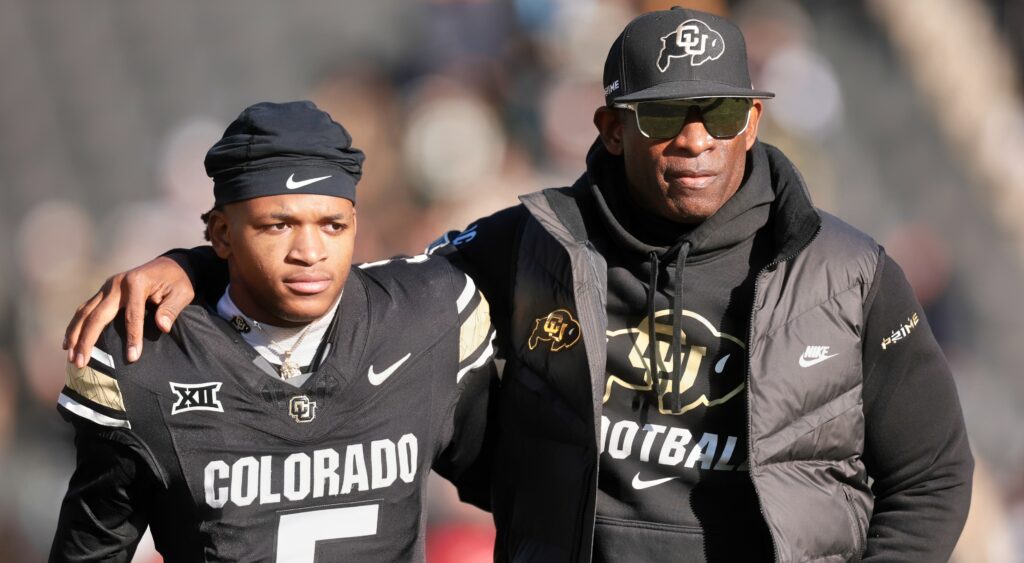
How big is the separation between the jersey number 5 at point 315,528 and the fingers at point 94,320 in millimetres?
465

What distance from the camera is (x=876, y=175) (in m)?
5.93

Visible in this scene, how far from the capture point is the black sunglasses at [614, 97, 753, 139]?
2.30 m

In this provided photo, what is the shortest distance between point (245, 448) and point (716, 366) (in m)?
0.90

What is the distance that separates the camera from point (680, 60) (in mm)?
2309

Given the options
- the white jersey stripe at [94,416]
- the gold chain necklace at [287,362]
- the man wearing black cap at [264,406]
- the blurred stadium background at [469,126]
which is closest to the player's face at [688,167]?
the man wearing black cap at [264,406]

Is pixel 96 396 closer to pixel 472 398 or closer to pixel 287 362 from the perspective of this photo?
pixel 287 362

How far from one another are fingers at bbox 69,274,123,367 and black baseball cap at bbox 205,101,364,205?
0.86ft

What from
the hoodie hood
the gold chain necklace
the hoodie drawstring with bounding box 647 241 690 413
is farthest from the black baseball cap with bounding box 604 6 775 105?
the gold chain necklace

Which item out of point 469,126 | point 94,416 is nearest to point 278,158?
point 94,416

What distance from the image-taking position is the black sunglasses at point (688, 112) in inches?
90.7

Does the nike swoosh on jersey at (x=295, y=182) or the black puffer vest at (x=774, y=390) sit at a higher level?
the nike swoosh on jersey at (x=295, y=182)

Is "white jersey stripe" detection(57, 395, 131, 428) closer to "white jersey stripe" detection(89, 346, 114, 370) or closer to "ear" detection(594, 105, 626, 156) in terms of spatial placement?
"white jersey stripe" detection(89, 346, 114, 370)

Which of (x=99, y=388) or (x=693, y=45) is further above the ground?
(x=693, y=45)

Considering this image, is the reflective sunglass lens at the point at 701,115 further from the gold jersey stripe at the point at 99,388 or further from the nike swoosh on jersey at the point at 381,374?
the gold jersey stripe at the point at 99,388
